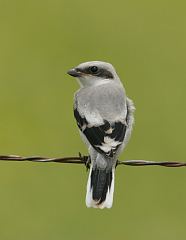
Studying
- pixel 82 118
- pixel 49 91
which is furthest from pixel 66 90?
pixel 82 118

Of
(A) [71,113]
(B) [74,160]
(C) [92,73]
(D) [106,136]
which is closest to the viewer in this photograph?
(B) [74,160]

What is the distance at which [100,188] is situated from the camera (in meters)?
7.63

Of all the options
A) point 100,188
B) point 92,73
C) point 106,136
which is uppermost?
point 92,73

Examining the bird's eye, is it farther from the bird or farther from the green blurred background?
the green blurred background

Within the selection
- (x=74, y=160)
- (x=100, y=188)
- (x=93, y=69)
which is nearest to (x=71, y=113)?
(x=93, y=69)

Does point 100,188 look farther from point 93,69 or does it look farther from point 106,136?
point 93,69

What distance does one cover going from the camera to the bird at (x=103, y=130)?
24.8ft

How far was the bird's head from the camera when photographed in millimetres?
8711

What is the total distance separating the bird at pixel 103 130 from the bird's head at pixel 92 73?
301 mm

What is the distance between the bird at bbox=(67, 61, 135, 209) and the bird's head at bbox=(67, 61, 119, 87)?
30cm

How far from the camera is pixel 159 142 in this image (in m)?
12.3

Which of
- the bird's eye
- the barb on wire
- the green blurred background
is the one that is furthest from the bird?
the green blurred background

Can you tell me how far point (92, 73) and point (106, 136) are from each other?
1361mm

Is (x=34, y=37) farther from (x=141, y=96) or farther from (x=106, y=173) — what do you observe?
(x=106, y=173)
